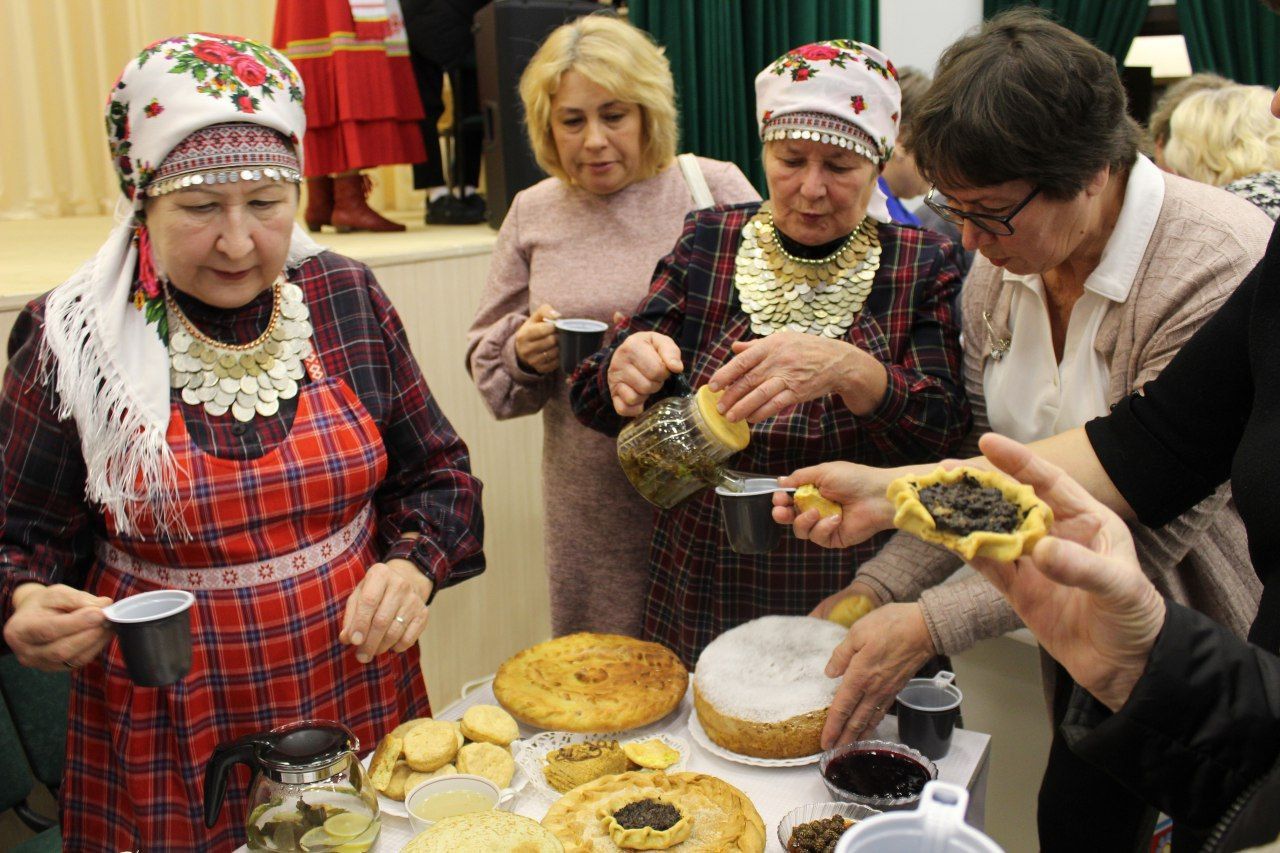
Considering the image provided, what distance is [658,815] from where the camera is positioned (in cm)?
133

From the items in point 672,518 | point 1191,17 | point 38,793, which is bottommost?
point 38,793

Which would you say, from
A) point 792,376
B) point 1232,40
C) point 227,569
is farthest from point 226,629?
point 1232,40

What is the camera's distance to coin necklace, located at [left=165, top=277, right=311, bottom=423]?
1.70 meters

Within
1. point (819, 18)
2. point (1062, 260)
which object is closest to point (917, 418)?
point (1062, 260)

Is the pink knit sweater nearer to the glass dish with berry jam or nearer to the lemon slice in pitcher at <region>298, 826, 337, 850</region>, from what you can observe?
the glass dish with berry jam

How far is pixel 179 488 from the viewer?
5.31 feet

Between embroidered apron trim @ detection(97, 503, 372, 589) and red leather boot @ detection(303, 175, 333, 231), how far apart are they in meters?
2.46

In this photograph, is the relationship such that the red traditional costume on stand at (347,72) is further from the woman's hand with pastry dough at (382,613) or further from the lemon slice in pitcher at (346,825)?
the lemon slice in pitcher at (346,825)

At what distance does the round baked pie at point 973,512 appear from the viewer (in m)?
1.03

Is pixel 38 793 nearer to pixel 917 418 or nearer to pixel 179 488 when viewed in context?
pixel 179 488

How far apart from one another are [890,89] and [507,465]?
210 cm

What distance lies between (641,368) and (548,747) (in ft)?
2.18

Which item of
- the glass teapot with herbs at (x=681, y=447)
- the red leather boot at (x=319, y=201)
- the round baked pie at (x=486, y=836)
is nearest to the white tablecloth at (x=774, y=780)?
the round baked pie at (x=486, y=836)

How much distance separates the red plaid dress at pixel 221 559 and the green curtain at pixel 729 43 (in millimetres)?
2840
